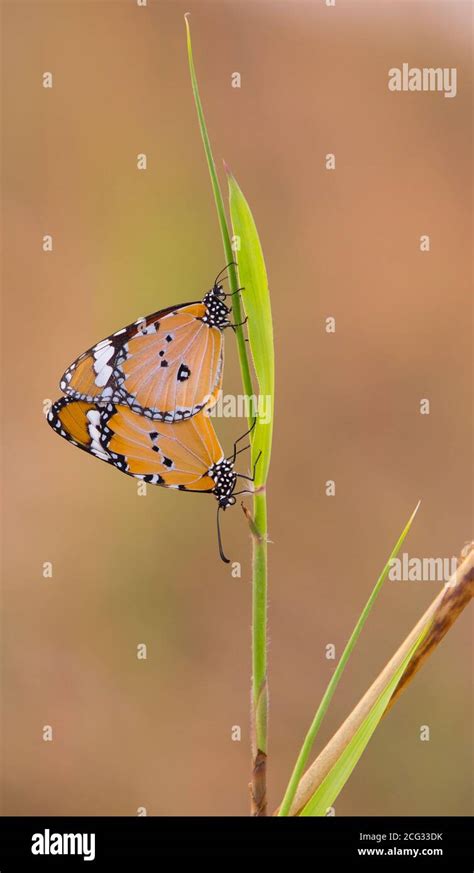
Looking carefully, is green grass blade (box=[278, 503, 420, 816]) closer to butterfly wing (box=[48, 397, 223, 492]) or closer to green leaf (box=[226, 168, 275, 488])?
green leaf (box=[226, 168, 275, 488])

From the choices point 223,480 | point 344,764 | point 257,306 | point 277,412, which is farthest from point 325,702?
point 277,412

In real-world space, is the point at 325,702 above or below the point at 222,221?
below

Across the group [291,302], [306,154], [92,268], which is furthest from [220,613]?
[306,154]

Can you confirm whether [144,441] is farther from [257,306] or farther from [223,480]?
[257,306]

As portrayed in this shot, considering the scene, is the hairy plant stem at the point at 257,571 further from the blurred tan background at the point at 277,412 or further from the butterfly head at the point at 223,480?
the blurred tan background at the point at 277,412

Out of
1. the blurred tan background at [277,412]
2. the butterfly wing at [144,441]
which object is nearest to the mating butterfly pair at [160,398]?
the butterfly wing at [144,441]

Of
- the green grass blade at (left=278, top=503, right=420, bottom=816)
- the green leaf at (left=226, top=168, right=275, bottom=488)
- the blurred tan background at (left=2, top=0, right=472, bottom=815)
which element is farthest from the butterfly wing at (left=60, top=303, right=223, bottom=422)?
the blurred tan background at (left=2, top=0, right=472, bottom=815)
